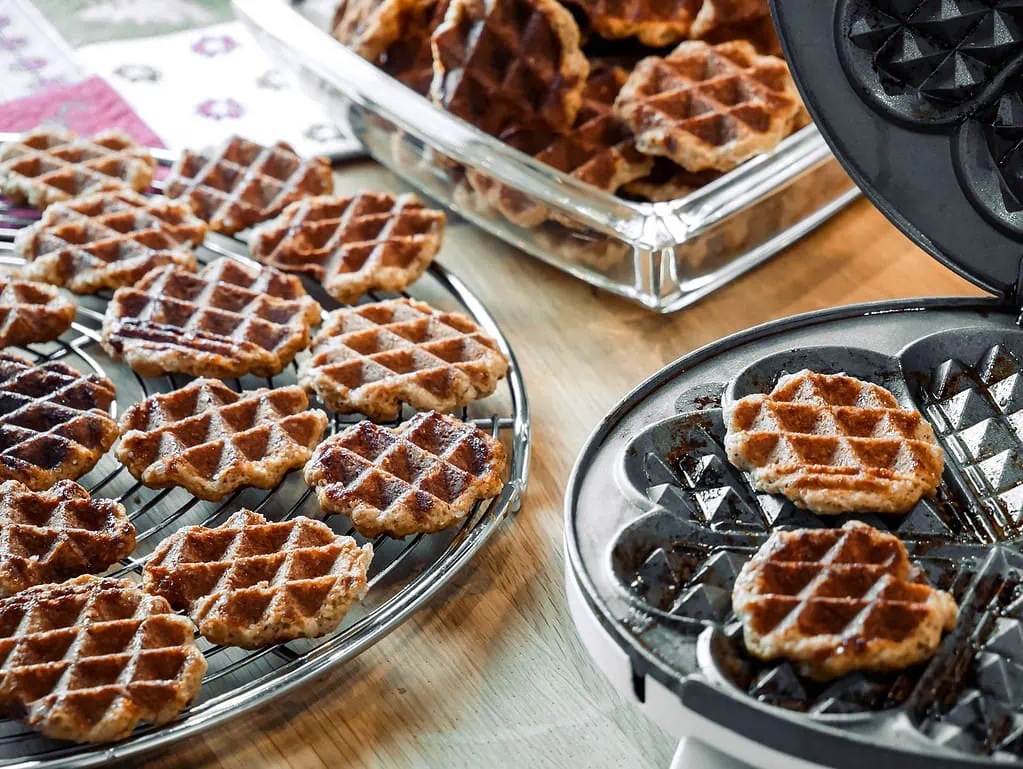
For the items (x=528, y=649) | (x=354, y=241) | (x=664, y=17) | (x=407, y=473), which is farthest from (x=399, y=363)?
(x=664, y=17)

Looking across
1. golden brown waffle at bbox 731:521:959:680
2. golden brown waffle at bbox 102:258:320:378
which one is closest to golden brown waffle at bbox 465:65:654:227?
golden brown waffle at bbox 102:258:320:378

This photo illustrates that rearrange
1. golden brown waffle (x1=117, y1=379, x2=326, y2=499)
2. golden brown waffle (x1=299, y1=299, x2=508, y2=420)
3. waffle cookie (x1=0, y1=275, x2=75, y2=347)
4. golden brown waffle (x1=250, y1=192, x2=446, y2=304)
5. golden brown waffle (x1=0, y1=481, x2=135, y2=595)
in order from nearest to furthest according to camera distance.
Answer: golden brown waffle (x1=0, y1=481, x2=135, y2=595), golden brown waffle (x1=117, y1=379, x2=326, y2=499), golden brown waffle (x1=299, y1=299, x2=508, y2=420), waffle cookie (x1=0, y1=275, x2=75, y2=347), golden brown waffle (x1=250, y1=192, x2=446, y2=304)

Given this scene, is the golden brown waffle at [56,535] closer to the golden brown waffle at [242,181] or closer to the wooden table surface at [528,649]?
the wooden table surface at [528,649]

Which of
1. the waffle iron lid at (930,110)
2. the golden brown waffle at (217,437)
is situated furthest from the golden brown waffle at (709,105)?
the golden brown waffle at (217,437)

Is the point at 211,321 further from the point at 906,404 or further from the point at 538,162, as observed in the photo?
the point at 906,404

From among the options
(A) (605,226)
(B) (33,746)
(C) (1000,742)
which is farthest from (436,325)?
(C) (1000,742)

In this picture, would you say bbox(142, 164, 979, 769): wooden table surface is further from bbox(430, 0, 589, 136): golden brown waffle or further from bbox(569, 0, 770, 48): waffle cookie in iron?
bbox(569, 0, 770, 48): waffle cookie in iron
